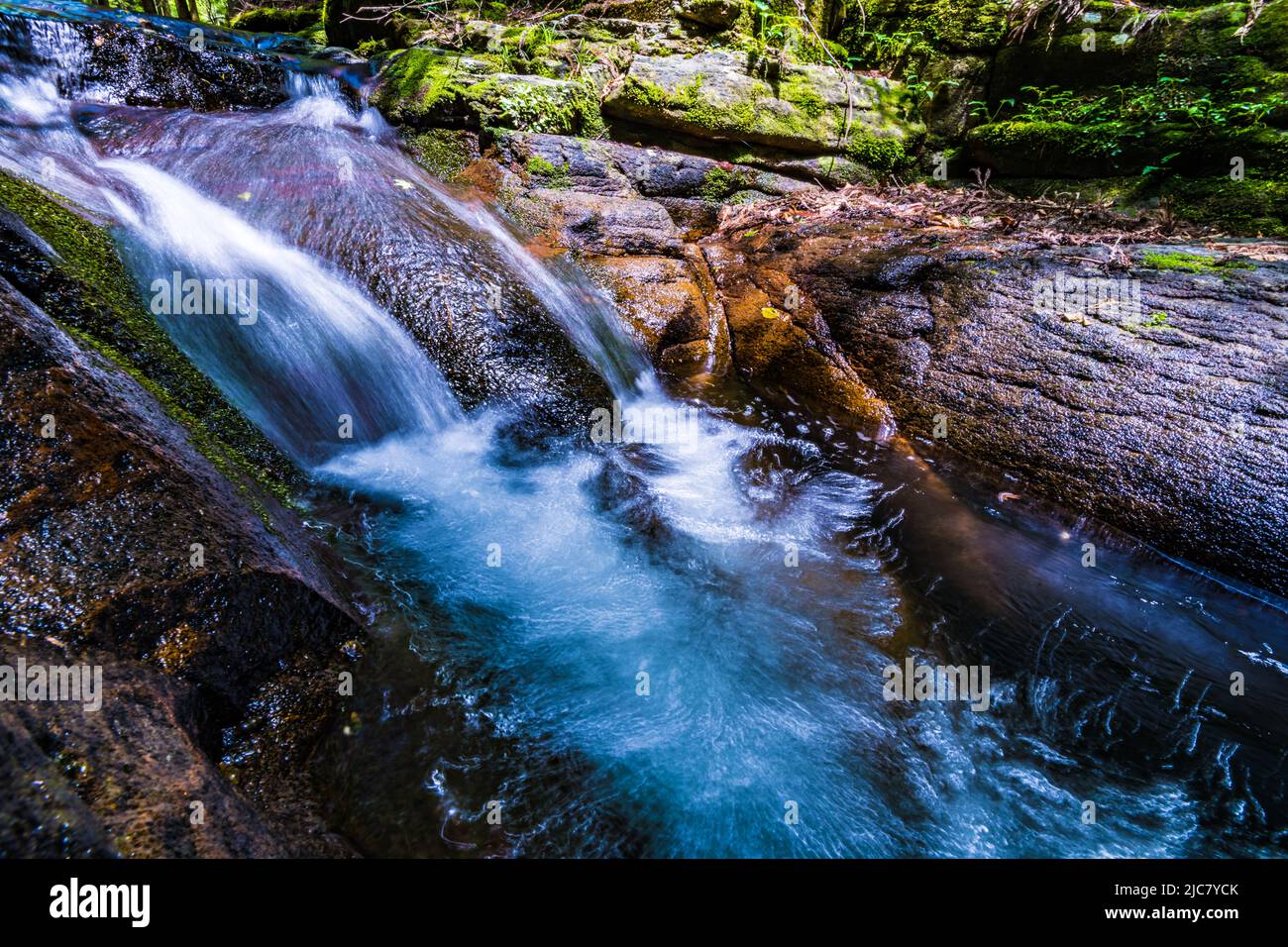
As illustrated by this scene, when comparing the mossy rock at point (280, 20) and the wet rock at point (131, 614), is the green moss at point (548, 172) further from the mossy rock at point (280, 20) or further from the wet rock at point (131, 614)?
the mossy rock at point (280, 20)

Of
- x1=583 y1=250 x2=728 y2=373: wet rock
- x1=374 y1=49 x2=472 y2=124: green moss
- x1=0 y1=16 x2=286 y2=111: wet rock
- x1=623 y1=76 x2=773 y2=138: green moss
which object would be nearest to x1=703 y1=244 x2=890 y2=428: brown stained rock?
x1=583 y1=250 x2=728 y2=373: wet rock

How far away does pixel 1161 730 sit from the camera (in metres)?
2.35

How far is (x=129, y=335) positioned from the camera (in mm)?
2729

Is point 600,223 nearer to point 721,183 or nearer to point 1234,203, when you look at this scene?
point 721,183

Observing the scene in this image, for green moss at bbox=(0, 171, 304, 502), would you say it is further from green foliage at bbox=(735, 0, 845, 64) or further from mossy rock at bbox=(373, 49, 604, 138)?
green foliage at bbox=(735, 0, 845, 64)

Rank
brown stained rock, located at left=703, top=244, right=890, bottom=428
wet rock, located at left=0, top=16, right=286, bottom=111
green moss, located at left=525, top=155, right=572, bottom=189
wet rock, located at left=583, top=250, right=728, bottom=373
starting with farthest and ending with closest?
1. green moss, located at left=525, top=155, right=572, bottom=189
2. wet rock, located at left=0, top=16, right=286, bottom=111
3. wet rock, located at left=583, top=250, right=728, bottom=373
4. brown stained rock, located at left=703, top=244, right=890, bottom=428

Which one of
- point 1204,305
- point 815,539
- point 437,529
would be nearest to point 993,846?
point 815,539

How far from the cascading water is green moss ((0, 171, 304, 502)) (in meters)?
0.20

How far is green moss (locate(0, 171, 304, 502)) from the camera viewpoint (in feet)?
8.32

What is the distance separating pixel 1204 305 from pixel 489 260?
5489 mm

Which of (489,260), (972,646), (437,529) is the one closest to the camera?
(972,646)

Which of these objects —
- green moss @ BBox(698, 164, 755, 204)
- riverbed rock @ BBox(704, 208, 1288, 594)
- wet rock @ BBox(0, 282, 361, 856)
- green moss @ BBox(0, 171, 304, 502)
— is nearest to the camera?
wet rock @ BBox(0, 282, 361, 856)

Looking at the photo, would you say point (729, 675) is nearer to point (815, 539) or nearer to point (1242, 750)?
point (815, 539)

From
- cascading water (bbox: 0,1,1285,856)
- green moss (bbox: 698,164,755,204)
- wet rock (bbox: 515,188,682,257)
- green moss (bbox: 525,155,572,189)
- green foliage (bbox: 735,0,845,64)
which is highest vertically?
green foliage (bbox: 735,0,845,64)
